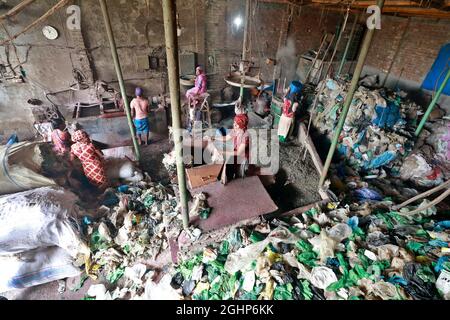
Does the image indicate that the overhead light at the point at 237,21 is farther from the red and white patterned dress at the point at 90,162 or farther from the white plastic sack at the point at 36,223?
the white plastic sack at the point at 36,223

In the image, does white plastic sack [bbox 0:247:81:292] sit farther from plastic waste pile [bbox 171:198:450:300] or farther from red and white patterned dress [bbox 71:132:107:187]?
plastic waste pile [bbox 171:198:450:300]

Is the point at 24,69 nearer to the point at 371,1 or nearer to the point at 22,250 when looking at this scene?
the point at 22,250

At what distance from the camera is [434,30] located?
870 centimetres

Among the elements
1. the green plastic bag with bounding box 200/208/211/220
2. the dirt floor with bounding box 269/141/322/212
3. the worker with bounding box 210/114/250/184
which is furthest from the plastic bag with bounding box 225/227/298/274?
the worker with bounding box 210/114/250/184

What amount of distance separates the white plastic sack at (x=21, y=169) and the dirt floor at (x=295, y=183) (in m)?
4.76

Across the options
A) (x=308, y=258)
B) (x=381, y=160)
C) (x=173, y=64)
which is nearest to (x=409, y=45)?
(x=381, y=160)

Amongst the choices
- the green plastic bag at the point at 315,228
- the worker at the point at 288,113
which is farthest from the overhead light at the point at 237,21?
the green plastic bag at the point at 315,228

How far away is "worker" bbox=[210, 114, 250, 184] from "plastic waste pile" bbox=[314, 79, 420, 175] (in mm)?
3455

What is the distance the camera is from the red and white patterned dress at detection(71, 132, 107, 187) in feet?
15.8

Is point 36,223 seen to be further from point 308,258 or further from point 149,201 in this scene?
point 308,258

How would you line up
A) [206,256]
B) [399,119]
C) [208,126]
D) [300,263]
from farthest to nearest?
[208,126]
[399,119]
[206,256]
[300,263]

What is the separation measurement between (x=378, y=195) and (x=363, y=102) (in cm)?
271

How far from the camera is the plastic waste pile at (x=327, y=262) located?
3.13 metres

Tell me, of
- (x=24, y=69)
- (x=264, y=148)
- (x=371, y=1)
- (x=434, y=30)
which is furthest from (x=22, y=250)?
(x=434, y=30)
